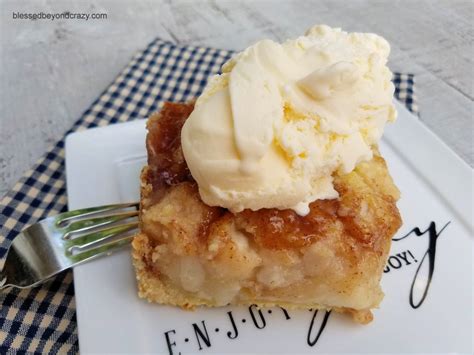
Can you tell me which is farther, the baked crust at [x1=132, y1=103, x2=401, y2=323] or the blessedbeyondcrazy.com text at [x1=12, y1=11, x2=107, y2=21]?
the blessedbeyondcrazy.com text at [x1=12, y1=11, x2=107, y2=21]

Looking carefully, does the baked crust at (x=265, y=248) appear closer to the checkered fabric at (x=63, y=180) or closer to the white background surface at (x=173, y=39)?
the checkered fabric at (x=63, y=180)

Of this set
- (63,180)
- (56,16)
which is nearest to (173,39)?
(56,16)

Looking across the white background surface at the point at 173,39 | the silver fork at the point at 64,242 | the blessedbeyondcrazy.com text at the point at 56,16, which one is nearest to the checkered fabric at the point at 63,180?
the silver fork at the point at 64,242

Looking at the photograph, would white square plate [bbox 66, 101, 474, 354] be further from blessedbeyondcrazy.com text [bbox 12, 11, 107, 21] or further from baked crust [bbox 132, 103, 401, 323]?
blessedbeyondcrazy.com text [bbox 12, 11, 107, 21]

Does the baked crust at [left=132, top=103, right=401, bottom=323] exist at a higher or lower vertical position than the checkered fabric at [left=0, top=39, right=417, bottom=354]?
higher

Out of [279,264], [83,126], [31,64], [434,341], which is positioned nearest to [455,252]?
[434,341]

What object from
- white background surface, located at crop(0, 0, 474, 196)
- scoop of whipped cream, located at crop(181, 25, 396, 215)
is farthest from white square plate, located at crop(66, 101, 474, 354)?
white background surface, located at crop(0, 0, 474, 196)
